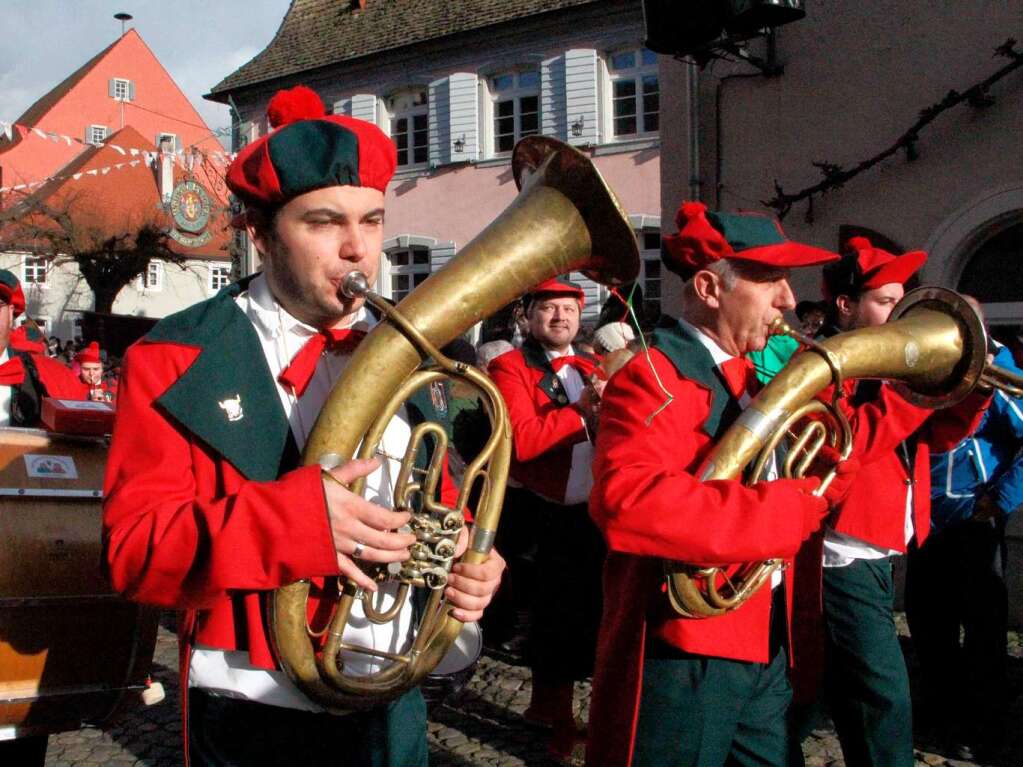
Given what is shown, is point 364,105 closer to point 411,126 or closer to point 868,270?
point 411,126

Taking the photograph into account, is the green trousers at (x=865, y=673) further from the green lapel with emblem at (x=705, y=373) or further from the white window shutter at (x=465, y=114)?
the white window shutter at (x=465, y=114)

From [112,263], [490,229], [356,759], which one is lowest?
[356,759]

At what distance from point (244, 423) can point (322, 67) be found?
19.9 meters

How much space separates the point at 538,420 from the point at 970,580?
2.13m

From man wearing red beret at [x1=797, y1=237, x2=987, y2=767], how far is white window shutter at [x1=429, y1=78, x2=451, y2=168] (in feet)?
55.9

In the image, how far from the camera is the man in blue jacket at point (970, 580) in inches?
171

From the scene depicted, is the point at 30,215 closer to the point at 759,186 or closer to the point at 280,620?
the point at 759,186

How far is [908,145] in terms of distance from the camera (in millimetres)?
7336

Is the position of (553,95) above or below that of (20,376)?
above

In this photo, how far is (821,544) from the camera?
2.89 m

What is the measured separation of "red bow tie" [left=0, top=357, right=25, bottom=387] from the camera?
12.1 feet

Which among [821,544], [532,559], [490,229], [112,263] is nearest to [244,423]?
[490,229]

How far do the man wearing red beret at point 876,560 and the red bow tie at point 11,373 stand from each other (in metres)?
2.85

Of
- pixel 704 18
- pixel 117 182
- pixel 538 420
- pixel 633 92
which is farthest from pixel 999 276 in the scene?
pixel 117 182
